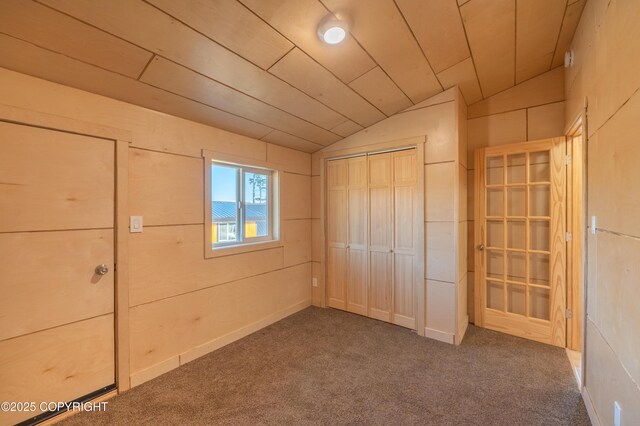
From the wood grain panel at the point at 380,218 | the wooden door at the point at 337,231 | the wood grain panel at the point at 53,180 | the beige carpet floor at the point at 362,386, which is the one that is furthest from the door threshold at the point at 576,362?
the wood grain panel at the point at 53,180

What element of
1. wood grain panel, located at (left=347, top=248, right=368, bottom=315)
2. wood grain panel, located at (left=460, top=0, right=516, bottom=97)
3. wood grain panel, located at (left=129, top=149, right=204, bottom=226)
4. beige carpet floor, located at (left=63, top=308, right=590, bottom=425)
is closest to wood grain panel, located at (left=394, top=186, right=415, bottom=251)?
wood grain panel, located at (left=347, top=248, right=368, bottom=315)

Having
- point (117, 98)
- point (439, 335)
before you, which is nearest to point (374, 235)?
point (439, 335)

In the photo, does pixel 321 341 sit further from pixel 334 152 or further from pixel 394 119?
pixel 394 119

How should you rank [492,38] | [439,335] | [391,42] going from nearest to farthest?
[391,42] → [492,38] → [439,335]

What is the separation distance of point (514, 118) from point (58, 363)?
466cm

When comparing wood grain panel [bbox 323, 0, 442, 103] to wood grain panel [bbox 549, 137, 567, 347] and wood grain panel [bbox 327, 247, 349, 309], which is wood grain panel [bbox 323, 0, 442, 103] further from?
wood grain panel [bbox 327, 247, 349, 309]

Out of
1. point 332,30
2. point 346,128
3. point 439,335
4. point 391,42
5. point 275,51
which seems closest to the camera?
point 332,30

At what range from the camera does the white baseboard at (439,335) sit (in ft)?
9.44

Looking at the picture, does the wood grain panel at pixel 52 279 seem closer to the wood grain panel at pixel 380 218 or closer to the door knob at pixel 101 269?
the door knob at pixel 101 269

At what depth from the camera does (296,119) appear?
116 inches

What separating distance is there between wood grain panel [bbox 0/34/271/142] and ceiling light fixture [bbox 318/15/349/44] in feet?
3.90

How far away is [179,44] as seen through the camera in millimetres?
1740

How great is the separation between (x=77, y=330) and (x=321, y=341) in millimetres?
2061

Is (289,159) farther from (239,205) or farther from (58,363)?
(58,363)
